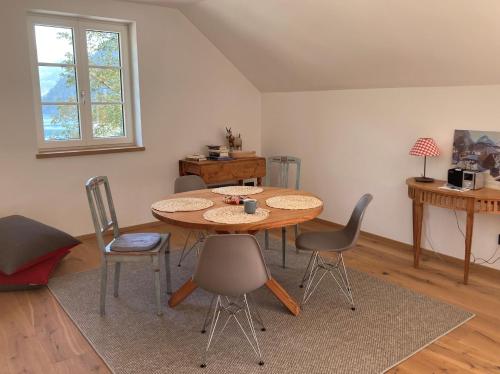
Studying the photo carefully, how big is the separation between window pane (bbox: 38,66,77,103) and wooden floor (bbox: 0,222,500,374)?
1.51 m

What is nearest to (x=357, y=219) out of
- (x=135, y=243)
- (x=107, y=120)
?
(x=135, y=243)

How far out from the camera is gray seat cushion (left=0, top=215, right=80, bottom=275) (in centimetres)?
325

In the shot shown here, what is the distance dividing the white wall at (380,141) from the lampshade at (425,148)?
0.53 feet

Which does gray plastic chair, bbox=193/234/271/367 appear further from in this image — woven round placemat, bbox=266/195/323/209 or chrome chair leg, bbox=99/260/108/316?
chrome chair leg, bbox=99/260/108/316

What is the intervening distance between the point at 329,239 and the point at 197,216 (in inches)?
38.1

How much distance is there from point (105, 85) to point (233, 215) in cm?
264

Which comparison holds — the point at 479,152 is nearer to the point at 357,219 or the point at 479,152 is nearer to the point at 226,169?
the point at 357,219

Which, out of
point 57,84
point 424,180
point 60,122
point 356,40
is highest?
point 356,40

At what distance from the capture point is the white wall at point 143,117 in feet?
13.1

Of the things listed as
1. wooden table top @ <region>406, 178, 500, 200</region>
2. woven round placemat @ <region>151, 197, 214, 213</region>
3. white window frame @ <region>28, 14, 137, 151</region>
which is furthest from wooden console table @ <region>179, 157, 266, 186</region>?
wooden table top @ <region>406, 178, 500, 200</region>

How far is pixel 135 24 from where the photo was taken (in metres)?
4.57

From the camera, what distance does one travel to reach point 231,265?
87.2 inches

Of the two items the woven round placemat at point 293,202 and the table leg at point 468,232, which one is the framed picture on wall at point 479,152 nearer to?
the table leg at point 468,232

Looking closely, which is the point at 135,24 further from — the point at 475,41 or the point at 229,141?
the point at 475,41
